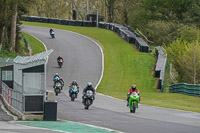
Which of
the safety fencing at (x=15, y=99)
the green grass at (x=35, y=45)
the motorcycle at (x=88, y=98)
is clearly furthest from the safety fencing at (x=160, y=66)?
the safety fencing at (x=15, y=99)

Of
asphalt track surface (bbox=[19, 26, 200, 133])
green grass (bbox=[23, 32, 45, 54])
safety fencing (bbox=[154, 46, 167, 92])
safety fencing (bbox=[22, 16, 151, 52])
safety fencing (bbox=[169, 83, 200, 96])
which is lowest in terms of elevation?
asphalt track surface (bbox=[19, 26, 200, 133])

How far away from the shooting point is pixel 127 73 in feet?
159

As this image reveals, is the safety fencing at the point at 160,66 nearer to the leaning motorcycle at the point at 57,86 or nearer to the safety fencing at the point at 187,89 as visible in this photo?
the safety fencing at the point at 187,89

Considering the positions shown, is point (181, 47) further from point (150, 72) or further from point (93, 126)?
point (93, 126)

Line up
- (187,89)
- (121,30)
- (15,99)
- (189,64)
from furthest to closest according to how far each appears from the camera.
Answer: (121,30), (189,64), (187,89), (15,99)

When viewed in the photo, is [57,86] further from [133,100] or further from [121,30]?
[121,30]

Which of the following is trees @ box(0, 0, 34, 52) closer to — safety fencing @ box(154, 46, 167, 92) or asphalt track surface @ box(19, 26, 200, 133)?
asphalt track surface @ box(19, 26, 200, 133)

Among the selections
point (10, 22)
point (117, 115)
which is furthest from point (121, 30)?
point (117, 115)

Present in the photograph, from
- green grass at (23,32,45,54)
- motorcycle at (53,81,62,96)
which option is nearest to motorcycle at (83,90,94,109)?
motorcycle at (53,81,62,96)

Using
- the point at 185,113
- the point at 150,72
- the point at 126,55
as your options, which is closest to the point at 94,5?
the point at 126,55

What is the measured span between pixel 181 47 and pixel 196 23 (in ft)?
98.7

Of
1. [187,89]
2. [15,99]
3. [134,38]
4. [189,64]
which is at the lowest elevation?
[187,89]

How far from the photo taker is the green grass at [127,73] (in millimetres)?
34931

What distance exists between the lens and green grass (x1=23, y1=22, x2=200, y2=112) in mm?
34931
